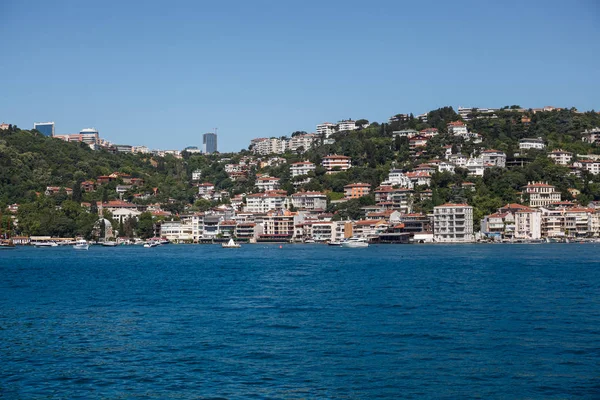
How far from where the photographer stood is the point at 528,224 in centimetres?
7681

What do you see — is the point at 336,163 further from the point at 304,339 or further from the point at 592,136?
the point at 304,339

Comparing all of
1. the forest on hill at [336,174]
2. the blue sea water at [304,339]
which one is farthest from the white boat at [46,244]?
the blue sea water at [304,339]

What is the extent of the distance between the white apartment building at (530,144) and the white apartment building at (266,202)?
3028 cm

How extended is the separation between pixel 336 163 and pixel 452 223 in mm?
34561

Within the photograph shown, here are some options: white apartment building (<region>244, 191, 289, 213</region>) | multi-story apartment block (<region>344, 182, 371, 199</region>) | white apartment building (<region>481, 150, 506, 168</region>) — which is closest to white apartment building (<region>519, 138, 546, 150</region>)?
white apartment building (<region>481, 150, 506, 168</region>)

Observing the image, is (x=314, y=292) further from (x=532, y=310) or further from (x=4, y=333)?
(x=4, y=333)

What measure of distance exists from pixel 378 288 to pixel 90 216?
67762 mm

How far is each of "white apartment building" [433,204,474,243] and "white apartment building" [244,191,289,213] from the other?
87.9 feet

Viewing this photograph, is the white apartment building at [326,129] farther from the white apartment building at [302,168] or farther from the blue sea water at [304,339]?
the blue sea water at [304,339]

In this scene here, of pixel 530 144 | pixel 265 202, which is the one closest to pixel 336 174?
pixel 265 202

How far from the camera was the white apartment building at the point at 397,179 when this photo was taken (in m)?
92.1

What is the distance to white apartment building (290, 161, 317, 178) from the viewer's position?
10788 cm

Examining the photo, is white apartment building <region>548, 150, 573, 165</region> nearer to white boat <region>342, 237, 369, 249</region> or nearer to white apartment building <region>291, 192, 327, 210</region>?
white apartment building <region>291, 192, 327, 210</region>

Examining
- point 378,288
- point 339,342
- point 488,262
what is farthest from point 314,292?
point 488,262
